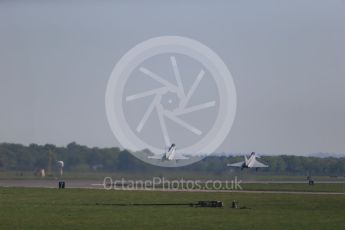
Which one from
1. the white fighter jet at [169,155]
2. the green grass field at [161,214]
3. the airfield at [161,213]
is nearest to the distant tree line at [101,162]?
the white fighter jet at [169,155]

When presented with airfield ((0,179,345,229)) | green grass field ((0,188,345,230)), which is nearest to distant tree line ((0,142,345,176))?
airfield ((0,179,345,229))

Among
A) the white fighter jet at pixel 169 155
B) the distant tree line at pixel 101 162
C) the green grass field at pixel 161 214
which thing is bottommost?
the green grass field at pixel 161 214

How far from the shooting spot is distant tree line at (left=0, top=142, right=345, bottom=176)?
5677 inches

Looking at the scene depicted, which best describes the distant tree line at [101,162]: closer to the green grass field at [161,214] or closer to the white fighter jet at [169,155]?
the white fighter jet at [169,155]

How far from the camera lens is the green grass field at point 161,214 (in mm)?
39094

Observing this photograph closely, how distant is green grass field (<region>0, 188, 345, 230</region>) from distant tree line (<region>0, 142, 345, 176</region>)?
67.9m

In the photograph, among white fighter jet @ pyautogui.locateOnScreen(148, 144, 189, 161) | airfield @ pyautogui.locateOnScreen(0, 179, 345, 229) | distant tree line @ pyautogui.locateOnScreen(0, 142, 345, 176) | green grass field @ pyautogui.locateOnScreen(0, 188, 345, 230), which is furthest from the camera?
distant tree line @ pyautogui.locateOnScreen(0, 142, 345, 176)

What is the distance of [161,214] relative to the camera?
45.9 metres

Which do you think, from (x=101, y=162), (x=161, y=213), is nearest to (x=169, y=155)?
(x=101, y=162)

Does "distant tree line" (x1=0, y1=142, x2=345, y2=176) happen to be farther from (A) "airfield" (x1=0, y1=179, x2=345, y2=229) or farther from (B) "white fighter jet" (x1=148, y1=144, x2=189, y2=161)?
(A) "airfield" (x1=0, y1=179, x2=345, y2=229)

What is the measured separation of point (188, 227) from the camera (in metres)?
38.1

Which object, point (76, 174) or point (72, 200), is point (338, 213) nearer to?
point (72, 200)

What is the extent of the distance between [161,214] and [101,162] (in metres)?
107

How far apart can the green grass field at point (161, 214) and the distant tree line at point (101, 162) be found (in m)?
67.9
